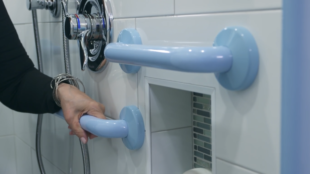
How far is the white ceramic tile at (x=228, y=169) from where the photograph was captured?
40cm

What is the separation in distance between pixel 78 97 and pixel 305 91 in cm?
46

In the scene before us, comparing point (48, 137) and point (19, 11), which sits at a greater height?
point (19, 11)

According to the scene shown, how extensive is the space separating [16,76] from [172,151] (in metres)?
0.40

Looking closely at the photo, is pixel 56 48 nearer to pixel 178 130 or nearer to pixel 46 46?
pixel 46 46

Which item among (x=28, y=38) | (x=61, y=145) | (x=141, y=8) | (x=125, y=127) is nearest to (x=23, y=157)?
(x=61, y=145)

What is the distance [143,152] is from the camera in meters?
0.59

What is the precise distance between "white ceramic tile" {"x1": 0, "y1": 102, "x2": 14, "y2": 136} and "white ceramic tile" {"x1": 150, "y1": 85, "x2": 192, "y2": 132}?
794mm

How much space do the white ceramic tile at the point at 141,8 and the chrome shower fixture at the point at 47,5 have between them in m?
0.29

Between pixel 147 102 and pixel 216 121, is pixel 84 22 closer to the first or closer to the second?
pixel 147 102

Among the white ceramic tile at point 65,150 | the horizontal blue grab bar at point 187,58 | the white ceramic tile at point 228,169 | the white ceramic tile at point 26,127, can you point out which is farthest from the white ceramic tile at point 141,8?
the white ceramic tile at point 26,127

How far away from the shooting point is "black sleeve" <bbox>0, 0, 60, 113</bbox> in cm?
74

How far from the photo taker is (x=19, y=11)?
3.56 feet

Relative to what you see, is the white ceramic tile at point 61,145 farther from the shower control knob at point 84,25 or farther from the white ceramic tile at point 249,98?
the white ceramic tile at point 249,98

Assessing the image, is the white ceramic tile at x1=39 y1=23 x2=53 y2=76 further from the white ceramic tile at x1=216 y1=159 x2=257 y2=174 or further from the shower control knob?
the white ceramic tile at x1=216 y1=159 x2=257 y2=174
